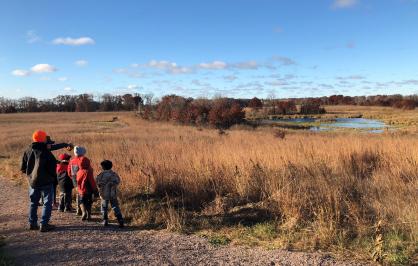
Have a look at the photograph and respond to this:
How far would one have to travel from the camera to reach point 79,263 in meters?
5.20

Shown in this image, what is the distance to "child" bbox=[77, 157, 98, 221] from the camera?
→ 24.9 feet

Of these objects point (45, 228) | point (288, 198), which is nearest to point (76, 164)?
point (45, 228)

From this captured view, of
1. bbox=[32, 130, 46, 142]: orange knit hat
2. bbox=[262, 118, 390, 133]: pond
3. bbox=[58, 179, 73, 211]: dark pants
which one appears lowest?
bbox=[262, 118, 390, 133]: pond

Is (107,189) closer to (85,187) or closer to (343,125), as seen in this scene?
(85,187)

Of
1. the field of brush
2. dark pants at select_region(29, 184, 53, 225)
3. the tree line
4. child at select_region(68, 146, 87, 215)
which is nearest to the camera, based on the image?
the field of brush

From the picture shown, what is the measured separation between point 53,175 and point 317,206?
4.62 meters

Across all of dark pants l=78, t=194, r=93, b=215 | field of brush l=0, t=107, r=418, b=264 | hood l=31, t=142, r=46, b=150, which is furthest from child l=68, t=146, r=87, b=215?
field of brush l=0, t=107, r=418, b=264

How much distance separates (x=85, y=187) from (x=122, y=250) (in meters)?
2.32

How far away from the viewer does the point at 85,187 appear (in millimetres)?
7629

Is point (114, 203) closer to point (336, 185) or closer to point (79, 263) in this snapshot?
point (79, 263)

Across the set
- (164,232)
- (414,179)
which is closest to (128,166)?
(164,232)

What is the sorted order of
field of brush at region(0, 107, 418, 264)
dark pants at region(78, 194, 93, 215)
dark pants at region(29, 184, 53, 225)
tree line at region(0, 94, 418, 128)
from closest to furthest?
1. field of brush at region(0, 107, 418, 264)
2. dark pants at region(29, 184, 53, 225)
3. dark pants at region(78, 194, 93, 215)
4. tree line at region(0, 94, 418, 128)

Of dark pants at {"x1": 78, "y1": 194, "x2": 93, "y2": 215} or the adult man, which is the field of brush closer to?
dark pants at {"x1": 78, "y1": 194, "x2": 93, "y2": 215}

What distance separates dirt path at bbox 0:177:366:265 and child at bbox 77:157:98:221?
15.2 inches
